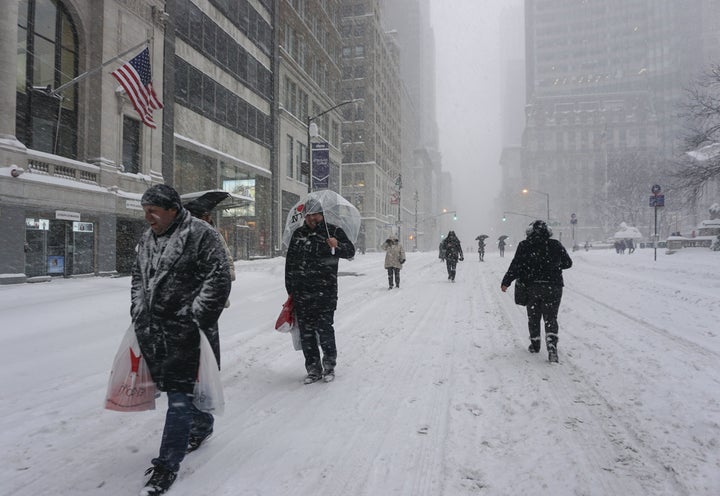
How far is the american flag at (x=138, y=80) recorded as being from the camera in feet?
46.0

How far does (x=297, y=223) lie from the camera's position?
5031mm

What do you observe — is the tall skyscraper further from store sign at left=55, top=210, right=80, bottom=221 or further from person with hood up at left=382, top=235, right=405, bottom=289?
store sign at left=55, top=210, right=80, bottom=221

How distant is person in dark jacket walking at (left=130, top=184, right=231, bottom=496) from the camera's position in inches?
107

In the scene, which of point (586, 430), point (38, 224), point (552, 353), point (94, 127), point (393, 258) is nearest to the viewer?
point (586, 430)

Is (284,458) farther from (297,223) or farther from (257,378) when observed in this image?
(297,223)

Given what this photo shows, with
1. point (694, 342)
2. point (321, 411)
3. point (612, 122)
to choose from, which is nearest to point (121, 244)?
point (321, 411)

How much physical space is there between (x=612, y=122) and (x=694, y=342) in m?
152

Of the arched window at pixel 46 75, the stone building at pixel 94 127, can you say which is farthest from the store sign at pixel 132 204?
the arched window at pixel 46 75

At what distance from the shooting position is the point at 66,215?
50.9 ft

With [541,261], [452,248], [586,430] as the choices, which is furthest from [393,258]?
[586,430]

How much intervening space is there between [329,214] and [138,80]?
12620mm

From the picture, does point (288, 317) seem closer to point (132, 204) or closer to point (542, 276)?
point (542, 276)

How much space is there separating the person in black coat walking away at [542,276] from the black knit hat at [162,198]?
4.36 m

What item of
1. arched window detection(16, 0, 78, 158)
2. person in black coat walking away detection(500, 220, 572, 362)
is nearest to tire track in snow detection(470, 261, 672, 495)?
person in black coat walking away detection(500, 220, 572, 362)
